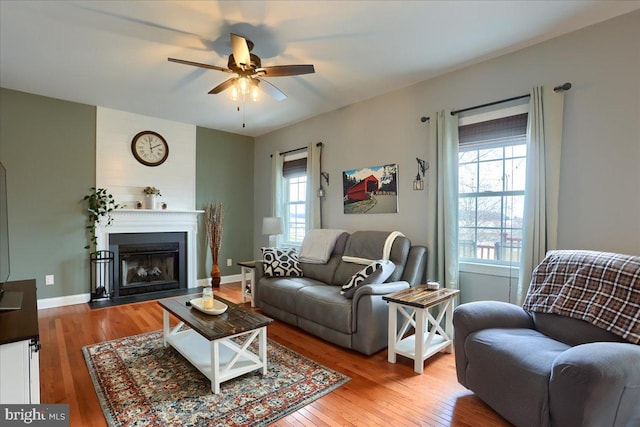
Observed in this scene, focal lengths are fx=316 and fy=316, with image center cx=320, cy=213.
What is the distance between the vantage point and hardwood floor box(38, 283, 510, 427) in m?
1.92

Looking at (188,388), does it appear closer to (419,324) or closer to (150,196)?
(419,324)

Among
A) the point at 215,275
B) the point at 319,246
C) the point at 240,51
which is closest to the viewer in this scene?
the point at 240,51

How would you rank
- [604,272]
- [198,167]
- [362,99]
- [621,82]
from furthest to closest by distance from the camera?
1. [198,167]
2. [362,99]
3. [621,82]
4. [604,272]

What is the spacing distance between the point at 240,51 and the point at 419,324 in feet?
8.15

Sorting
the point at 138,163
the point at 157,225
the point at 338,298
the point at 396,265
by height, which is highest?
the point at 138,163

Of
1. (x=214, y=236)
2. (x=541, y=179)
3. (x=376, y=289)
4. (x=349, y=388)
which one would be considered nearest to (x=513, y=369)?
(x=349, y=388)

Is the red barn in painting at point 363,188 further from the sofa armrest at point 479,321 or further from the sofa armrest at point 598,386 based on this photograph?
the sofa armrest at point 598,386

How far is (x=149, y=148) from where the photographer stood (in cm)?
485

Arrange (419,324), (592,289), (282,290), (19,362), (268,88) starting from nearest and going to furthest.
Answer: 1. (19,362)
2. (592,289)
3. (419,324)
4. (268,88)
5. (282,290)

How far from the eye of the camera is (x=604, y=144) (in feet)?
7.93

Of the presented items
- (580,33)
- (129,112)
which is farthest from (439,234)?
(129,112)

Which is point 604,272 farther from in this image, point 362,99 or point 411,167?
point 362,99

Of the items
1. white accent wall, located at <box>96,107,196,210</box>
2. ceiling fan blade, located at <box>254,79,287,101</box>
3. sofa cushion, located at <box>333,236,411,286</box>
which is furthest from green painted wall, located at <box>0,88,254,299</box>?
sofa cushion, located at <box>333,236,411,286</box>

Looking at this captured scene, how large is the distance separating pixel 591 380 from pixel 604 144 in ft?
6.20
